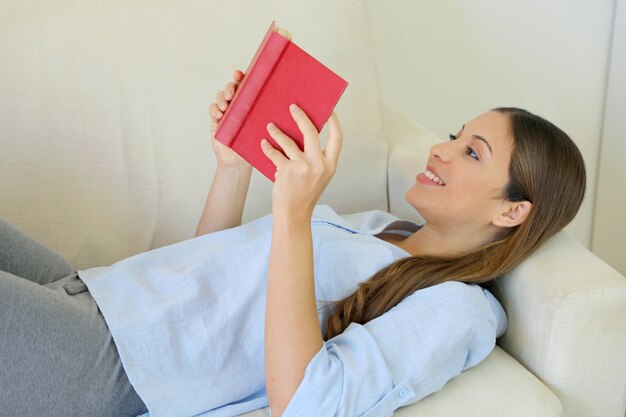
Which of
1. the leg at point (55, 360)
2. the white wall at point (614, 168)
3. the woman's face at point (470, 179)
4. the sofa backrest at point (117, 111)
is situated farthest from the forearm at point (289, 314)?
the white wall at point (614, 168)

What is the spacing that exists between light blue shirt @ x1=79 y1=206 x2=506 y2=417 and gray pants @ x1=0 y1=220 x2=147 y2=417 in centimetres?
3

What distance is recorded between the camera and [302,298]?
1.14m

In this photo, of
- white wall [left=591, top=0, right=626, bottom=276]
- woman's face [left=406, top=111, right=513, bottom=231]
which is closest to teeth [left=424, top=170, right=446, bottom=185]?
woman's face [left=406, top=111, right=513, bottom=231]

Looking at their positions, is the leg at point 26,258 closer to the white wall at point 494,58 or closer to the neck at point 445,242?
the neck at point 445,242

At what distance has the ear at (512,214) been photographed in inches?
54.2

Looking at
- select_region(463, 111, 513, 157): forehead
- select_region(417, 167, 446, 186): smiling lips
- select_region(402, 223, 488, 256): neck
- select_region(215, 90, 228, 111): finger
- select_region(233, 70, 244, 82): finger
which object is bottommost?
select_region(402, 223, 488, 256): neck

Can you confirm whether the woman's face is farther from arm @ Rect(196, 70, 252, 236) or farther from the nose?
arm @ Rect(196, 70, 252, 236)

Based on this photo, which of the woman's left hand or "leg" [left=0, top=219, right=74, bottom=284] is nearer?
the woman's left hand

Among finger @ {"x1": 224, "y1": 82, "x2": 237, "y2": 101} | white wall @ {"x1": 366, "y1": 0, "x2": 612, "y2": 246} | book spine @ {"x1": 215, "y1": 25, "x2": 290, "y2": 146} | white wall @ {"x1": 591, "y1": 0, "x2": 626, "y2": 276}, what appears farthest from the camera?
white wall @ {"x1": 591, "y1": 0, "x2": 626, "y2": 276}

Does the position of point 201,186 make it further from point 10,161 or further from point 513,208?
point 513,208

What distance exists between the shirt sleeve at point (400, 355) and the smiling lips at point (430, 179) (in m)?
0.24

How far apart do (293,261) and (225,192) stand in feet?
1.42

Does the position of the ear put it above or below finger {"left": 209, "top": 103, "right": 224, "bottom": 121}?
below

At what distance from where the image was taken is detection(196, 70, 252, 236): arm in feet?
4.97
